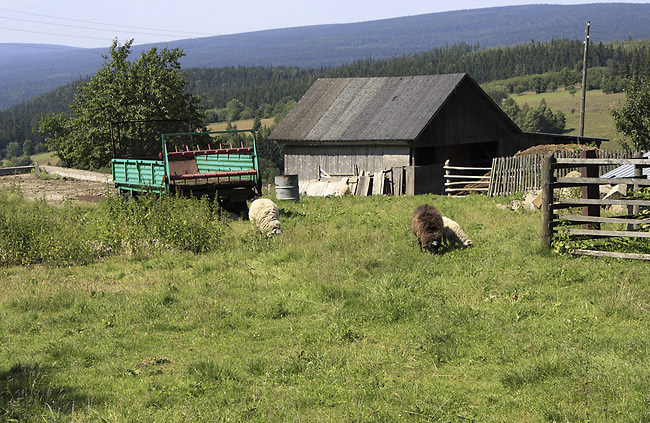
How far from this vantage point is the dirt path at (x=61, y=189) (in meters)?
29.7

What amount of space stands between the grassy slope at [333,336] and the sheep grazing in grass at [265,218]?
86.6 inches

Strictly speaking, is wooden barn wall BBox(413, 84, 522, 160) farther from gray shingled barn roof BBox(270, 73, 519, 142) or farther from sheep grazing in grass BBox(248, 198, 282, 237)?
sheep grazing in grass BBox(248, 198, 282, 237)

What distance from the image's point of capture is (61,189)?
35344 millimetres

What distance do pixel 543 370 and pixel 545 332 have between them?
131cm

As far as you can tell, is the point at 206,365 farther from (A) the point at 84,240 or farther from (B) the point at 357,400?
(A) the point at 84,240

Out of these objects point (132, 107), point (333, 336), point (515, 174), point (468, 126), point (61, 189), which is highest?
point (132, 107)

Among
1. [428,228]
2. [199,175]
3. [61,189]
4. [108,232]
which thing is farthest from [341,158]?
[428,228]

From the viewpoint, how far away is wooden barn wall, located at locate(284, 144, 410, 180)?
102ft

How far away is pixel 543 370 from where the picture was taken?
6.69 m

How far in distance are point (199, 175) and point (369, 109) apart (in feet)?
55.4

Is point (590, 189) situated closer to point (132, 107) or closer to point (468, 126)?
point (468, 126)

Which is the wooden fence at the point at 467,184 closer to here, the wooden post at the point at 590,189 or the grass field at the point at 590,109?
the wooden post at the point at 590,189

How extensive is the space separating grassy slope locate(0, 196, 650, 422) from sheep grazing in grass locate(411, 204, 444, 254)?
Answer: 0.31 metres

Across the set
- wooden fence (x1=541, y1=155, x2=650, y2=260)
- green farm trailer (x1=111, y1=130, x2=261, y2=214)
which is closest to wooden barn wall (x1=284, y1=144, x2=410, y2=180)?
green farm trailer (x1=111, y1=130, x2=261, y2=214)
